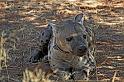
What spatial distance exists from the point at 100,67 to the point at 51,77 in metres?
0.90

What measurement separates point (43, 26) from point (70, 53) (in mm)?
2868

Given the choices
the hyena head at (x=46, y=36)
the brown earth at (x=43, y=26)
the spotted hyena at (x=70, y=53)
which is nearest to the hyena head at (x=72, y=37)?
the spotted hyena at (x=70, y=53)

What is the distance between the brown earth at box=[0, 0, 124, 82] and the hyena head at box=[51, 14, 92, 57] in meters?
0.60

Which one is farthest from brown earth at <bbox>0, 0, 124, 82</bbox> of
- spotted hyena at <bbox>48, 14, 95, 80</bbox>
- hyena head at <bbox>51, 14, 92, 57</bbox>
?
hyena head at <bbox>51, 14, 92, 57</bbox>

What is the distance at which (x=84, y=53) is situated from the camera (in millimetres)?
6770

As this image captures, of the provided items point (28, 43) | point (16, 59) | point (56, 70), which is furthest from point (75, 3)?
point (56, 70)

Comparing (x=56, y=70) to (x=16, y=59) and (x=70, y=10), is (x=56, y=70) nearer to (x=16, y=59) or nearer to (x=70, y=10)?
(x=16, y=59)

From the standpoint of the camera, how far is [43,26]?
32.8ft

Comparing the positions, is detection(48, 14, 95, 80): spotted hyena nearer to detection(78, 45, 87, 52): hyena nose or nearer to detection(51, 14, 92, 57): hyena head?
detection(51, 14, 92, 57): hyena head

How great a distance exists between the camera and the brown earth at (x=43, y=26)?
7.60 metres

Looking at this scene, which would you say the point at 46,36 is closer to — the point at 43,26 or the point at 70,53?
the point at 70,53

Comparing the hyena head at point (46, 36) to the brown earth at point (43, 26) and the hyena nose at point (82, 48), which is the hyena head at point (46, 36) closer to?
the brown earth at point (43, 26)

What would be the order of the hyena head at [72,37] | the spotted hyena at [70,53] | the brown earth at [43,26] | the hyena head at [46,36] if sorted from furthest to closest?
the hyena head at [46,36] → the brown earth at [43,26] → the spotted hyena at [70,53] → the hyena head at [72,37]

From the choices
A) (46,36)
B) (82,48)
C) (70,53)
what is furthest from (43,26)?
(82,48)
